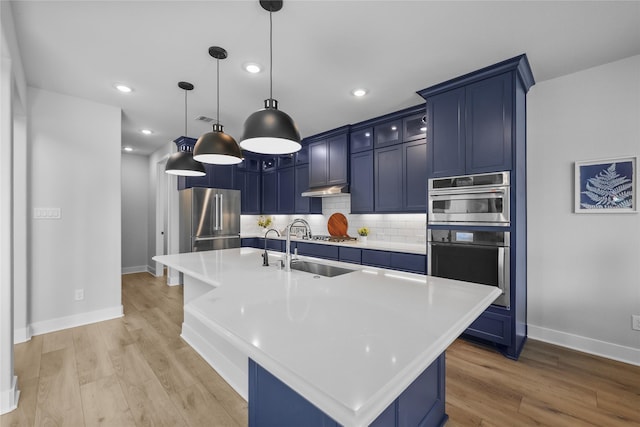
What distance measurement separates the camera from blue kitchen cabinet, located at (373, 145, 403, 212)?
3730 mm

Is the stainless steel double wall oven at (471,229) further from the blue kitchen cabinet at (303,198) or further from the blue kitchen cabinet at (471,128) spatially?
the blue kitchen cabinet at (303,198)

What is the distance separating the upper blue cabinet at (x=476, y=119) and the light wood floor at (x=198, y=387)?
173 centimetres

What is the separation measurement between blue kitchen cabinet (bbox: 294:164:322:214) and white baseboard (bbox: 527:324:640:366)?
3.32 metres

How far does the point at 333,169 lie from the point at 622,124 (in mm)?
3172

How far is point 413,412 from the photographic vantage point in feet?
4.50

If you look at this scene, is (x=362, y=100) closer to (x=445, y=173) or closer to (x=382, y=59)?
(x=382, y=59)

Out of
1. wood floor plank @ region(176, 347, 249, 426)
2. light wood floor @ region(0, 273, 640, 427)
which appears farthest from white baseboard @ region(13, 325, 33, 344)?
wood floor plank @ region(176, 347, 249, 426)

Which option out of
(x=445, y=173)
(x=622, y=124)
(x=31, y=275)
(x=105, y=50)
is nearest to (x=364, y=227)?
(x=445, y=173)

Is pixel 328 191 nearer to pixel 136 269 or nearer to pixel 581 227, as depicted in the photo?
pixel 581 227

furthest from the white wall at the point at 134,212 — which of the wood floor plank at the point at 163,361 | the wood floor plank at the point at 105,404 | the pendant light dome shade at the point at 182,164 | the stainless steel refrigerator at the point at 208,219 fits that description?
the wood floor plank at the point at 105,404

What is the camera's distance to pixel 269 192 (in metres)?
5.80

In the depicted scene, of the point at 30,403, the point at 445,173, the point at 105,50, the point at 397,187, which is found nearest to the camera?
the point at 30,403

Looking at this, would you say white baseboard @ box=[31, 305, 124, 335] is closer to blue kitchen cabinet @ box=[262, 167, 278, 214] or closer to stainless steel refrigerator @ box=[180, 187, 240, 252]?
stainless steel refrigerator @ box=[180, 187, 240, 252]

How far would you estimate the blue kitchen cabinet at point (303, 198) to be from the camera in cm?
501
